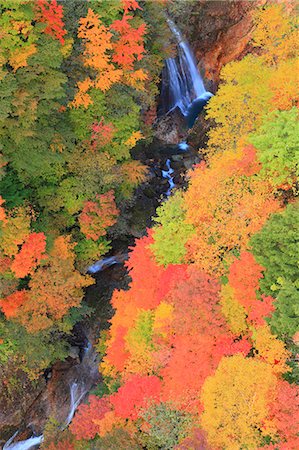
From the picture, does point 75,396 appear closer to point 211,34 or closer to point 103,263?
point 103,263

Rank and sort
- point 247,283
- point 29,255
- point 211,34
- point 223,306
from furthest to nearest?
point 211,34 < point 29,255 < point 223,306 < point 247,283

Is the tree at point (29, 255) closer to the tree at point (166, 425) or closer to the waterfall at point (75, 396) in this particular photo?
the waterfall at point (75, 396)

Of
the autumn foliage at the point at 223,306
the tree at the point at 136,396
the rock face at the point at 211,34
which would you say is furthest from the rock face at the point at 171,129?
the tree at the point at 136,396

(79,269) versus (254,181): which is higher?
(254,181)

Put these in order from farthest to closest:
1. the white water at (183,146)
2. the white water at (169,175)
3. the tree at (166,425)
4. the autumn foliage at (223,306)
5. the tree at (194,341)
A: the white water at (183,146)
the white water at (169,175)
the tree at (194,341)
the tree at (166,425)
the autumn foliage at (223,306)

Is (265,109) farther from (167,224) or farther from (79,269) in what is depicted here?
(79,269)

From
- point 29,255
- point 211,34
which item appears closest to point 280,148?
point 29,255

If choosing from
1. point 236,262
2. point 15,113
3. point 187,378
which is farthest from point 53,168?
point 187,378
